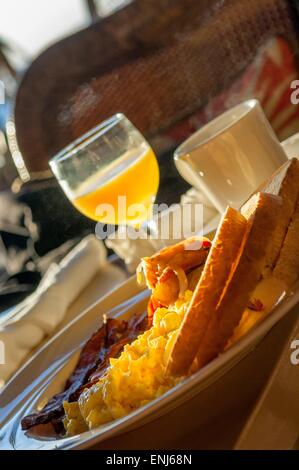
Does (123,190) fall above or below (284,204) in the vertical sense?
below

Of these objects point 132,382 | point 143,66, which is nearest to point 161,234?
point 132,382

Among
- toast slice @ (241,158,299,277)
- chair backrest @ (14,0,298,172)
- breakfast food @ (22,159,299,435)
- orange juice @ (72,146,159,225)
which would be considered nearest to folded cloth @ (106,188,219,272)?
orange juice @ (72,146,159,225)

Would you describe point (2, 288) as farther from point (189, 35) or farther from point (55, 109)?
point (189, 35)

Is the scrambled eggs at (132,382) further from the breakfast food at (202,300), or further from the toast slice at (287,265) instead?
the toast slice at (287,265)

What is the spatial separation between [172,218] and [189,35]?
156 centimetres

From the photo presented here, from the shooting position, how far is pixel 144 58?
256cm

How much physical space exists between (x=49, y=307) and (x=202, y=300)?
2.24 feet

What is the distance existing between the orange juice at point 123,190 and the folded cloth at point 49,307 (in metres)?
0.11

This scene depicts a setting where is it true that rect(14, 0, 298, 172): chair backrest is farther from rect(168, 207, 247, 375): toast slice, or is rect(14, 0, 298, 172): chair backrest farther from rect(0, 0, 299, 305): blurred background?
rect(168, 207, 247, 375): toast slice

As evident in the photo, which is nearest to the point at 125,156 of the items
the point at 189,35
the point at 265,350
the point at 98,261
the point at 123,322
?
the point at 98,261

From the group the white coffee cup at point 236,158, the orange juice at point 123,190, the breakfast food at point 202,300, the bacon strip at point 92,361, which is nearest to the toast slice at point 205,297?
the breakfast food at point 202,300

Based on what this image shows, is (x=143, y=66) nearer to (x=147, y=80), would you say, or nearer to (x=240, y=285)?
(x=147, y=80)

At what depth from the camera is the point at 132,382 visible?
0.63 metres

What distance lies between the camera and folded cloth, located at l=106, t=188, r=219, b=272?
1.18m
